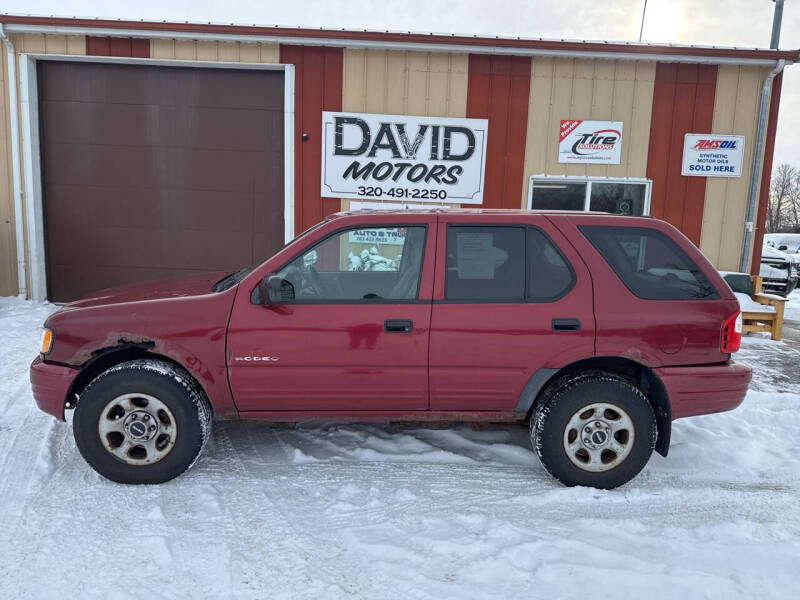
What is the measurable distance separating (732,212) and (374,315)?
26.2 ft

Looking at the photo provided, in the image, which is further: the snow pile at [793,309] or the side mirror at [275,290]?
the snow pile at [793,309]

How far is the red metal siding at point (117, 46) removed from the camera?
8.62 m

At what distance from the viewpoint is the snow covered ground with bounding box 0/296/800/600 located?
8.72 ft

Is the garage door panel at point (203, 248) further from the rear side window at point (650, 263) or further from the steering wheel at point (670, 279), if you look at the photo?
the steering wheel at point (670, 279)

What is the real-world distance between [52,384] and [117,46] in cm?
705

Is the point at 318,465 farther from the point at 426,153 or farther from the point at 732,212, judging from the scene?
the point at 732,212

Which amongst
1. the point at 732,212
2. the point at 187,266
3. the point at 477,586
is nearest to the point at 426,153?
the point at 187,266

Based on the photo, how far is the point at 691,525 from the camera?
323 cm

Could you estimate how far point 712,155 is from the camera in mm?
9055

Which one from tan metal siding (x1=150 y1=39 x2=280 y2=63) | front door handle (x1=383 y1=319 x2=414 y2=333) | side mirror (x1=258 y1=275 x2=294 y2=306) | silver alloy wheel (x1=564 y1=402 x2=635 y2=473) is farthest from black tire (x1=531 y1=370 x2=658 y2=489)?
tan metal siding (x1=150 y1=39 x2=280 y2=63)

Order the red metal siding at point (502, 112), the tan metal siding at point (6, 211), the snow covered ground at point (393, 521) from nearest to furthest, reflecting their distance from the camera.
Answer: the snow covered ground at point (393, 521) < the tan metal siding at point (6, 211) < the red metal siding at point (502, 112)

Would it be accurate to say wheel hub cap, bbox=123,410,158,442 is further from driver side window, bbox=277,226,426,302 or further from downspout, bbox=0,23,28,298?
downspout, bbox=0,23,28,298

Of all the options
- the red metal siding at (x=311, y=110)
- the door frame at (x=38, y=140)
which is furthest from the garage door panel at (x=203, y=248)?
the red metal siding at (x=311, y=110)

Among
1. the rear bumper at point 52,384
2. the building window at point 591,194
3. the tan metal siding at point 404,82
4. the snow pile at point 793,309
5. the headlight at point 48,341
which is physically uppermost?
the tan metal siding at point 404,82
